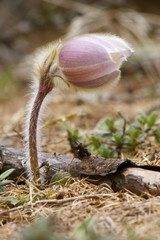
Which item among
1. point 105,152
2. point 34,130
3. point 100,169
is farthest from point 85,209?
point 105,152

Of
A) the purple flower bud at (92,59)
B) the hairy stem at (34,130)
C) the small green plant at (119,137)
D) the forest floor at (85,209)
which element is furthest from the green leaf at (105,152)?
the purple flower bud at (92,59)

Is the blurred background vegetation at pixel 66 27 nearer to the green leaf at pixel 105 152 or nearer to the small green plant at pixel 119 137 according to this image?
the small green plant at pixel 119 137

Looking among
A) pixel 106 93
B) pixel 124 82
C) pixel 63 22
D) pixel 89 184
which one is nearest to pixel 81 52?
pixel 89 184

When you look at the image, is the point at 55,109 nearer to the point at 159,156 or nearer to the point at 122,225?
the point at 159,156

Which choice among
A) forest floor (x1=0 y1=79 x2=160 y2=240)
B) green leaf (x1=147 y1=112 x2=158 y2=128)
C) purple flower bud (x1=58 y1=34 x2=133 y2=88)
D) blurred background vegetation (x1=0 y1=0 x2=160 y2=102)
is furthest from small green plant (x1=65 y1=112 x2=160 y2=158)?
blurred background vegetation (x1=0 y1=0 x2=160 y2=102)

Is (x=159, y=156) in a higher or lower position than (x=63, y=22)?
lower

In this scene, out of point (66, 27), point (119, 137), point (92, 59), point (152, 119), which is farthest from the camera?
point (66, 27)

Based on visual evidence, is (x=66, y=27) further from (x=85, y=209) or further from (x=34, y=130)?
(x=85, y=209)
